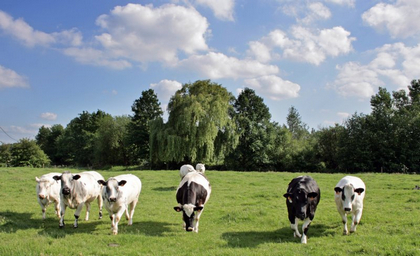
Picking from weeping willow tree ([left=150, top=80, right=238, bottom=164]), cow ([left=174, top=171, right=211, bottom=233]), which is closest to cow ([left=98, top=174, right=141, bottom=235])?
cow ([left=174, top=171, right=211, bottom=233])

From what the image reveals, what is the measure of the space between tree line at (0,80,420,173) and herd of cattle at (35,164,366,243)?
24.5m

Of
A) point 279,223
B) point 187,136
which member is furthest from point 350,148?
point 279,223

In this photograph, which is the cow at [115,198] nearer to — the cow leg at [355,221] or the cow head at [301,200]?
the cow head at [301,200]

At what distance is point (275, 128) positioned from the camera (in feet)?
168

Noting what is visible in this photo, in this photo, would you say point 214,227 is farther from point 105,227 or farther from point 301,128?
point 301,128

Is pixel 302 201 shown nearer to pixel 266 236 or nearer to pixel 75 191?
pixel 266 236

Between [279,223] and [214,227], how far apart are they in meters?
2.38

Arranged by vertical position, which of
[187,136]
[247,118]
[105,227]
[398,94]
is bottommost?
[105,227]

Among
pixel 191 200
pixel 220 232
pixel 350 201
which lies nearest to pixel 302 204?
pixel 350 201

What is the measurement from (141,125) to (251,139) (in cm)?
1978

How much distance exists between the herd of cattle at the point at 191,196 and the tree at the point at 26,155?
5776 cm

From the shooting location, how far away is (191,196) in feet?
31.2

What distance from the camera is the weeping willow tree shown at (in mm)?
35594

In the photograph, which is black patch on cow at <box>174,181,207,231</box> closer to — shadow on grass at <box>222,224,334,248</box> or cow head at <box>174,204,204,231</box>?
cow head at <box>174,204,204,231</box>
